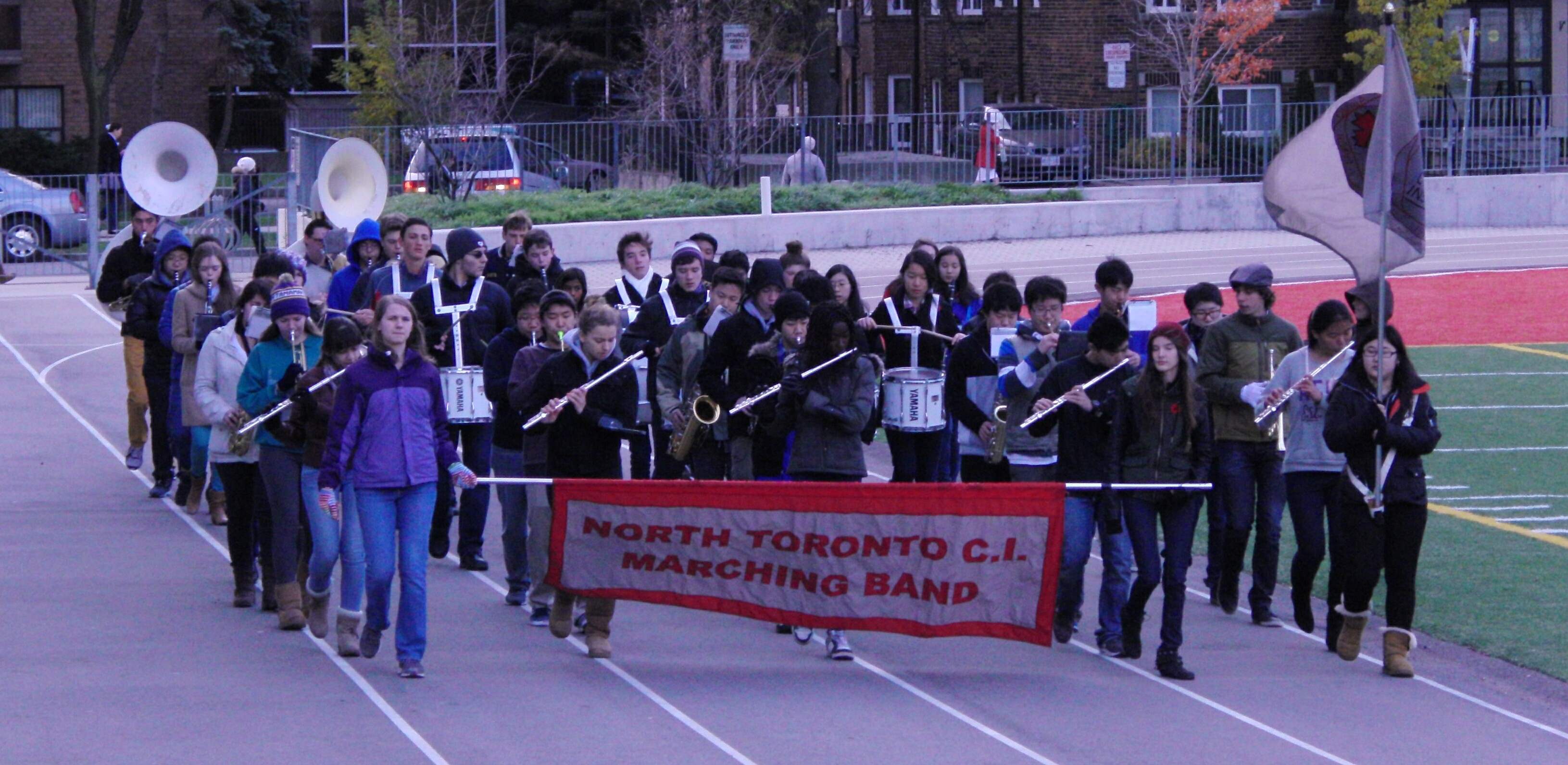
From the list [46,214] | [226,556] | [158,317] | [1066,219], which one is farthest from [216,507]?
[1066,219]

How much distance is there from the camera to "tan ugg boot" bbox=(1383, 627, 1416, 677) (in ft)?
29.0

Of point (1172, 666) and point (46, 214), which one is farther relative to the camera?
point (46, 214)

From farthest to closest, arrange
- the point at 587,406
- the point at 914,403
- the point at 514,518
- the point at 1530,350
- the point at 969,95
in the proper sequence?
the point at 969,95 < the point at 1530,350 < the point at 914,403 < the point at 514,518 < the point at 587,406

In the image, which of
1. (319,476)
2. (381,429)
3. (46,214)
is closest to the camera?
(381,429)

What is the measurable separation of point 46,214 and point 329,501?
78.6 feet

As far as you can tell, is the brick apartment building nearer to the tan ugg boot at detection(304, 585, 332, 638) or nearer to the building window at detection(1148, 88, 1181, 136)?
the building window at detection(1148, 88, 1181, 136)

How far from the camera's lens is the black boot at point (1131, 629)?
29.5 ft

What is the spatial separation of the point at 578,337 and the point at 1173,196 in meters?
24.4

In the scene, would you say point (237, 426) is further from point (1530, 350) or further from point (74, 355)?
point (1530, 350)

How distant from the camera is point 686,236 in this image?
95.0ft

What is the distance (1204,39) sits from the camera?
4031 centimetres

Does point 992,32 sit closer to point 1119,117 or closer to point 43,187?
point 1119,117

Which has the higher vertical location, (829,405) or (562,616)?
(829,405)

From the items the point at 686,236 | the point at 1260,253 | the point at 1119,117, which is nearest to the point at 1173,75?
the point at 1119,117
